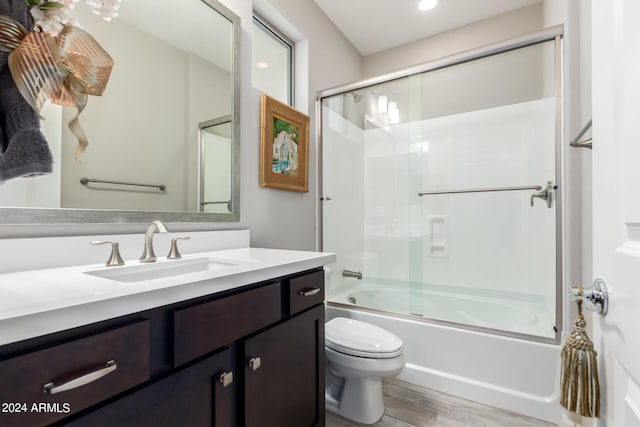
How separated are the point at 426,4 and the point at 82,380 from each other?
284 cm

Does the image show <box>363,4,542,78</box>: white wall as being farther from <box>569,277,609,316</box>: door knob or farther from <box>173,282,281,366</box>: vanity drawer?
<box>173,282,281,366</box>: vanity drawer

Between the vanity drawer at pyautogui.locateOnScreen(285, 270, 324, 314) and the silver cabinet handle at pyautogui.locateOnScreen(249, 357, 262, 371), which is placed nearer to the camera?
the silver cabinet handle at pyautogui.locateOnScreen(249, 357, 262, 371)

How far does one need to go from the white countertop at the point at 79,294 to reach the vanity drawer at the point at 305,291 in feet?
0.47

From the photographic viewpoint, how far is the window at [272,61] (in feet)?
6.31

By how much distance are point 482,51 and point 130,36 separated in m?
1.86

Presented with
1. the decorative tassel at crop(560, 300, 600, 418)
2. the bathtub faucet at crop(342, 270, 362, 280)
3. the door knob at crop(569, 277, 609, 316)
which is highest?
the door knob at crop(569, 277, 609, 316)

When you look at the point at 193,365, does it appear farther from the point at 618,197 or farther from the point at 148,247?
the point at 618,197

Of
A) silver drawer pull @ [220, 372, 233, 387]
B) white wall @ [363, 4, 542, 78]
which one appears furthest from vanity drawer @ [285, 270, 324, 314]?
white wall @ [363, 4, 542, 78]

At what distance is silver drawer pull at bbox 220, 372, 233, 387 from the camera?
2.64 ft

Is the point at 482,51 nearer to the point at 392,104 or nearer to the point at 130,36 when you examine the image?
the point at 392,104

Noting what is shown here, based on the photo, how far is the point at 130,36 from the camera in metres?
1.17

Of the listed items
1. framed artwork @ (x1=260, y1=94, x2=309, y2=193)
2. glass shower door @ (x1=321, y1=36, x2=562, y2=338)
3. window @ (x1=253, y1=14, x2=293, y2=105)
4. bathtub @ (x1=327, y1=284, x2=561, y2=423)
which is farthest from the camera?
glass shower door @ (x1=321, y1=36, x2=562, y2=338)

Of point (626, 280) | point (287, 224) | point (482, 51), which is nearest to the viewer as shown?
point (626, 280)

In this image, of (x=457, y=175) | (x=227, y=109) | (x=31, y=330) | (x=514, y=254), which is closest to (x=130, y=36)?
(x=227, y=109)
